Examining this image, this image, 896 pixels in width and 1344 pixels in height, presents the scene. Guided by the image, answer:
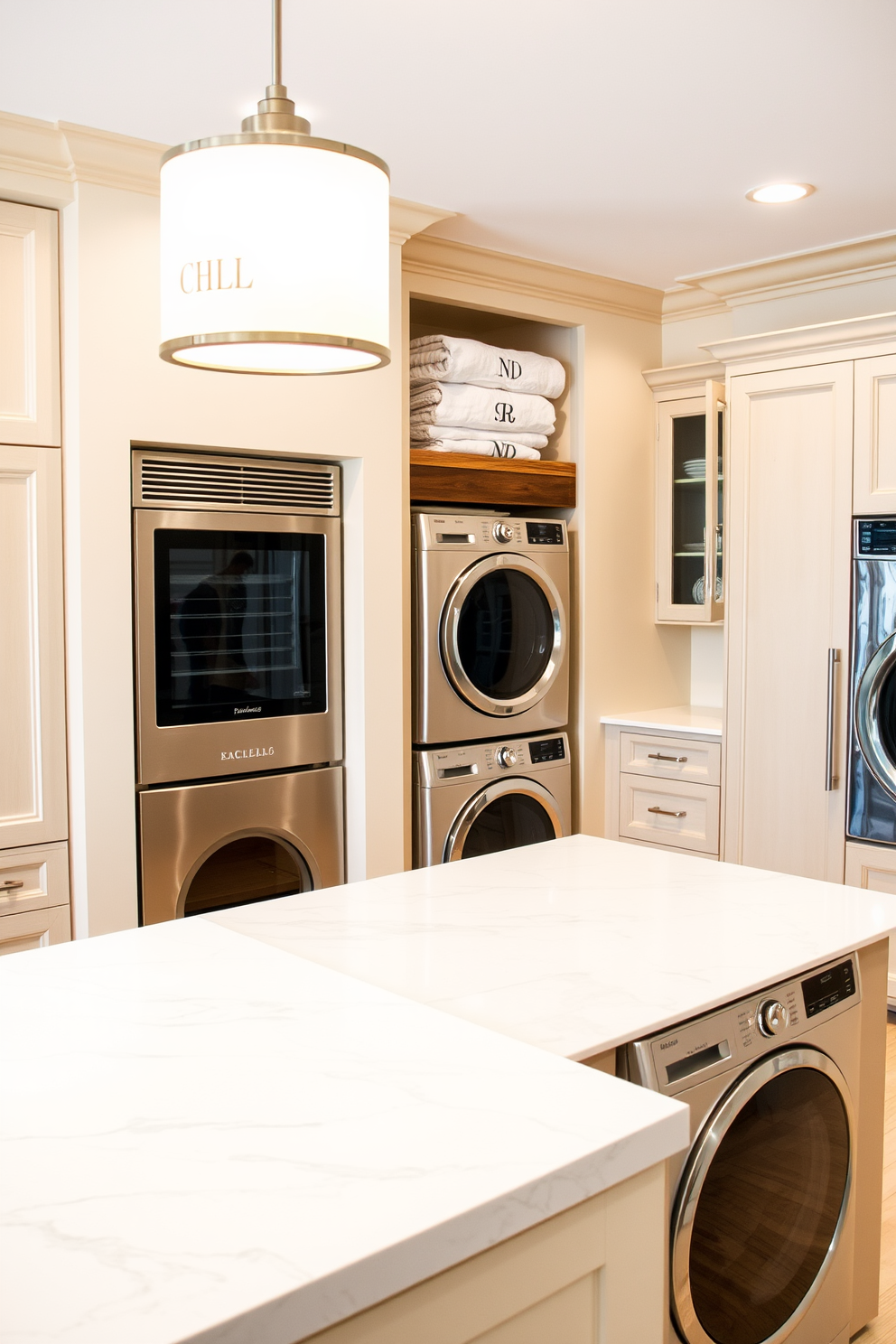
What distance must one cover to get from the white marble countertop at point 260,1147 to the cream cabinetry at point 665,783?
2523 millimetres

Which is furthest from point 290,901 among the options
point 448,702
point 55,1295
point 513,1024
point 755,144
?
point 755,144

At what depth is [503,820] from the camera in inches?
144

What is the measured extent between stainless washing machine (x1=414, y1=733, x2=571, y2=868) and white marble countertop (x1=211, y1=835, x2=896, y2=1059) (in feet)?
4.12

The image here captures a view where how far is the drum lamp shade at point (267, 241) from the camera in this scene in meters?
1.16

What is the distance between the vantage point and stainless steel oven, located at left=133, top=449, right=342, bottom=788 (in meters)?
2.74

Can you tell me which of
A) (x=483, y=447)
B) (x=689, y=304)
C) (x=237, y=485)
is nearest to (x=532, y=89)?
(x=237, y=485)

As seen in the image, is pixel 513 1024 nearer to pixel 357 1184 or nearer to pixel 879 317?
pixel 357 1184

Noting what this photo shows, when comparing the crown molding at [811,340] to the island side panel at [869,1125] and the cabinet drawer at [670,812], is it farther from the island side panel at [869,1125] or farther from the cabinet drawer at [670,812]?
the island side panel at [869,1125]

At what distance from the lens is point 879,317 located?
10.3ft

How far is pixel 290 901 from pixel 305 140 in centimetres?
116

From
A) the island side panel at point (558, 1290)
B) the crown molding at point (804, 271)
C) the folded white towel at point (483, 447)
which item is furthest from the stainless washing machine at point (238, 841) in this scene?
the crown molding at point (804, 271)

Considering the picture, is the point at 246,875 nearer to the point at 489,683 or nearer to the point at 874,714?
the point at 489,683

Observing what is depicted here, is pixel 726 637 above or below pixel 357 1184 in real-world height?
above

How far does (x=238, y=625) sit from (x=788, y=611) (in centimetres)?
170
